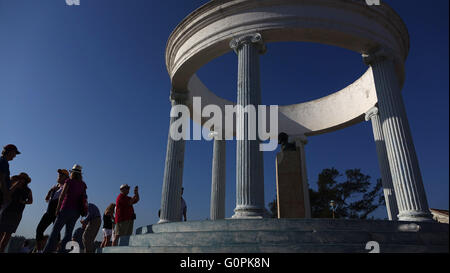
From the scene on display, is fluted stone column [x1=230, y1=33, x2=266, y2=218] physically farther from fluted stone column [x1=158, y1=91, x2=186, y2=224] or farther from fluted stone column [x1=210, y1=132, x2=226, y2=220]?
fluted stone column [x1=210, y1=132, x2=226, y2=220]

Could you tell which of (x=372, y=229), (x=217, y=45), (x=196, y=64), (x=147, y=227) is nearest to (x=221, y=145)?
(x=196, y=64)

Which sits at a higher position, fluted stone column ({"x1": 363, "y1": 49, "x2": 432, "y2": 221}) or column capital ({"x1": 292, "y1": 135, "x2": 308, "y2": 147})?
column capital ({"x1": 292, "y1": 135, "x2": 308, "y2": 147})

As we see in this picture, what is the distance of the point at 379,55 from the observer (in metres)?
17.2

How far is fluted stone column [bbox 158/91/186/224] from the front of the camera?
18.9 m

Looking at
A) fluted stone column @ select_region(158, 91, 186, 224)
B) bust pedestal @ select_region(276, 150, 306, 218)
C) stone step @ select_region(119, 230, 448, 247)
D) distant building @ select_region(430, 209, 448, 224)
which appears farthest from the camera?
distant building @ select_region(430, 209, 448, 224)

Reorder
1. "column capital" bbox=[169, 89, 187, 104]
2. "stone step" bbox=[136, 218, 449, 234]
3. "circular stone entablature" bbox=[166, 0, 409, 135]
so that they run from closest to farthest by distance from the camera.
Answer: "stone step" bbox=[136, 218, 449, 234], "circular stone entablature" bbox=[166, 0, 409, 135], "column capital" bbox=[169, 89, 187, 104]

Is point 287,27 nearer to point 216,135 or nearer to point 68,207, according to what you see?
point 216,135

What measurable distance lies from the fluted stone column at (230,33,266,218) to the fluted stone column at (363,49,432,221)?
799 centimetres

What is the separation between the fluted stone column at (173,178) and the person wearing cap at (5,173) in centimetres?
1048

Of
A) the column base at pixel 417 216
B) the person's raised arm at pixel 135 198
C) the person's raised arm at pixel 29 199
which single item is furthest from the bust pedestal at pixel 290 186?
the person's raised arm at pixel 29 199

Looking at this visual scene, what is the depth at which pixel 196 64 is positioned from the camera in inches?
786

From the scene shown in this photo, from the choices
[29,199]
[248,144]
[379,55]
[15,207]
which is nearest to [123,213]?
[29,199]

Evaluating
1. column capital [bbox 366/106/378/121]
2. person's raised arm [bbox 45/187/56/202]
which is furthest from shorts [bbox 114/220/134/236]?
column capital [bbox 366/106/378/121]

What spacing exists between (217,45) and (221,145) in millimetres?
12542
